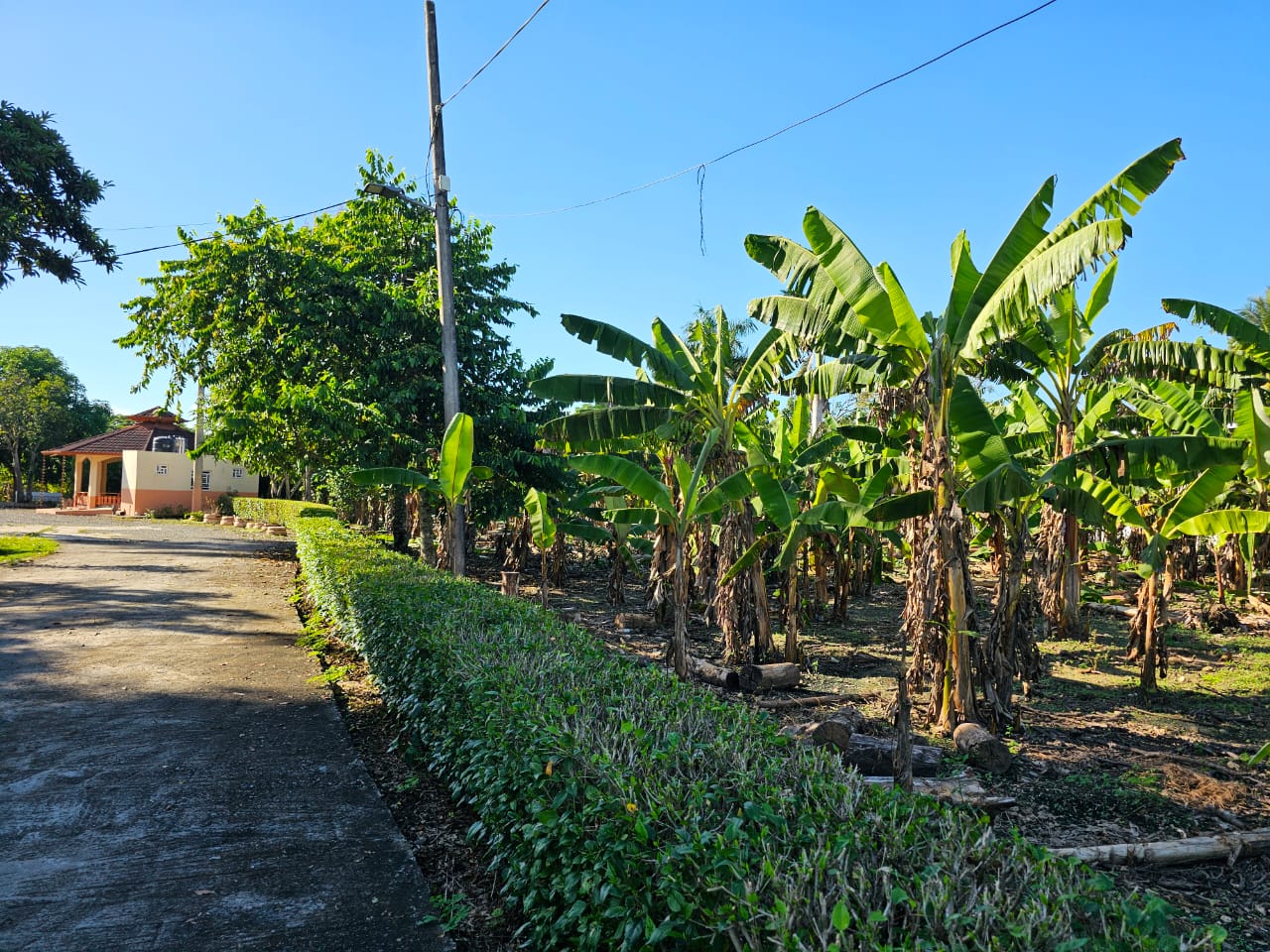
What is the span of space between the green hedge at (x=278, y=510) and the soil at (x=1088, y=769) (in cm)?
1896

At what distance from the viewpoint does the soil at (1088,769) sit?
4.71 meters

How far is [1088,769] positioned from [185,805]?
731cm

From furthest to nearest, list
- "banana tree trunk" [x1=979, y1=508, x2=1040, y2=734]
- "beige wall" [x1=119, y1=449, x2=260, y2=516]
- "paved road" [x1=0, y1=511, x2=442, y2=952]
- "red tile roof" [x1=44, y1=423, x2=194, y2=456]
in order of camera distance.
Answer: "red tile roof" [x1=44, y1=423, x2=194, y2=456] < "beige wall" [x1=119, y1=449, x2=260, y2=516] < "banana tree trunk" [x1=979, y1=508, x2=1040, y2=734] < "paved road" [x1=0, y1=511, x2=442, y2=952]

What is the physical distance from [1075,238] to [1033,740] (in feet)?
15.9

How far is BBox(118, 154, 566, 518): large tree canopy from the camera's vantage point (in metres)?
17.6

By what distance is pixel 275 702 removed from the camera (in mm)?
8164

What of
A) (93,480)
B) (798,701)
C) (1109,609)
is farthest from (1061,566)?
(93,480)

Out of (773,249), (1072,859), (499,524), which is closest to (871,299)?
(773,249)

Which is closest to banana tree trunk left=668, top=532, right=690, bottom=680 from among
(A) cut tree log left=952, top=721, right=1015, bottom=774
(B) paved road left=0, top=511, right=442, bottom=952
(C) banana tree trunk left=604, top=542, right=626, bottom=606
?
(A) cut tree log left=952, top=721, right=1015, bottom=774

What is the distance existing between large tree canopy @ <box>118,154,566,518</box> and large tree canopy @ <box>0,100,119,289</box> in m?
1.70

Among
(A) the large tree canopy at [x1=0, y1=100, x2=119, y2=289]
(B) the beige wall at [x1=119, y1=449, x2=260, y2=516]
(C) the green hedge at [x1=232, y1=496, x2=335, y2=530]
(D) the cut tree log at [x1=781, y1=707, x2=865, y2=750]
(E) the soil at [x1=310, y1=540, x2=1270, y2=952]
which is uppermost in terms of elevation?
(A) the large tree canopy at [x1=0, y1=100, x2=119, y2=289]

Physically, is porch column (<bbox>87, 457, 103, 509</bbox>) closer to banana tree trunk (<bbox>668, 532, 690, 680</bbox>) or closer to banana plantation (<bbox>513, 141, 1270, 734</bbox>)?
banana plantation (<bbox>513, 141, 1270, 734</bbox>)

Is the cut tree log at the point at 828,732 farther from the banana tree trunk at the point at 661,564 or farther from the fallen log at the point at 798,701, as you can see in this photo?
the banana tree trunk at the point at 661,564

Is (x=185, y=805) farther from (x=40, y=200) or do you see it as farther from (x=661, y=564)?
(x=40, y=200)
